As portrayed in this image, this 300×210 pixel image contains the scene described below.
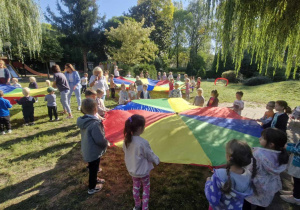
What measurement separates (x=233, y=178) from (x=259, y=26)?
3524 millimetres

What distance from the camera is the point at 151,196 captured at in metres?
2.77

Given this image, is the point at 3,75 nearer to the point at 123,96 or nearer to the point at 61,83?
the point at 61,83

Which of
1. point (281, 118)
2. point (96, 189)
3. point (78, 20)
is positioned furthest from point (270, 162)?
point (78, 20)

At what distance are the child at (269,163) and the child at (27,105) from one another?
19.7 ft

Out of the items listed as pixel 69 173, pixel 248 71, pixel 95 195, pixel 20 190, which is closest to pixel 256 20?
pixel 95 195

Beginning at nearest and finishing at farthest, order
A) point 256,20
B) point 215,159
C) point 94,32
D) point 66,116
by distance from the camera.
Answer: point 215,159 < point 256,20 < point 66,116 < point 94,32

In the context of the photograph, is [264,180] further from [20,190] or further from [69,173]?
[20,190]

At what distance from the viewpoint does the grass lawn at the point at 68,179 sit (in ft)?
8.61

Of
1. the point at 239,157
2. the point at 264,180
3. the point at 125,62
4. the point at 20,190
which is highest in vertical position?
the point at 125,62

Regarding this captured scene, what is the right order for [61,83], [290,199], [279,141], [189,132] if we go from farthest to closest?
[61,83], [189,132], [290,199], [279,141]

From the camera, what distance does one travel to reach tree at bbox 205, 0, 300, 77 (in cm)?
331

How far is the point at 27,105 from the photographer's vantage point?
17.6 ft

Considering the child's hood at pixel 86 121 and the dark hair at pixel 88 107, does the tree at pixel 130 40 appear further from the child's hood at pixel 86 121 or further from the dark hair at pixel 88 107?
the child's hood at pixel 86 121

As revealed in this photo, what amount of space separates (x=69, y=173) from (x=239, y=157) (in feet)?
9.89
